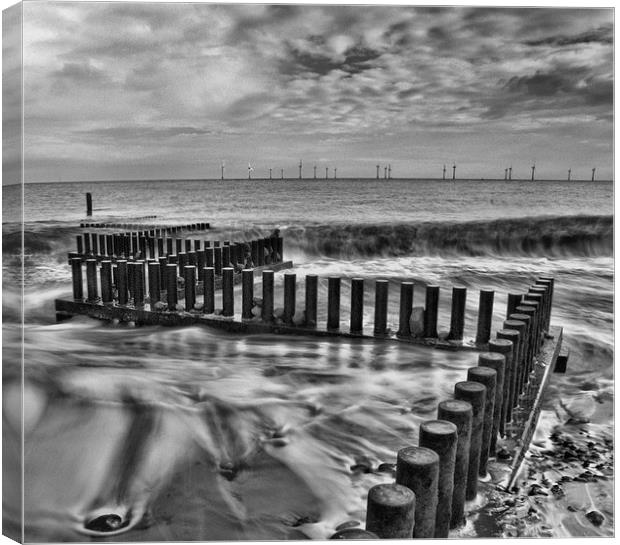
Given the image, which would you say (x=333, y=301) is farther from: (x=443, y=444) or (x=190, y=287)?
(x=443, y=444)

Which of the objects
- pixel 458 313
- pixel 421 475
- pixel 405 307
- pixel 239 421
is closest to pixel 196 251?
pixel 405 307

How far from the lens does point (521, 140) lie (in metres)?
4.75

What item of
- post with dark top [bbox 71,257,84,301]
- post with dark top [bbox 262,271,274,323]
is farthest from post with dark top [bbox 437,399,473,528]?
post with dark top [bbox 71,257,84,301]

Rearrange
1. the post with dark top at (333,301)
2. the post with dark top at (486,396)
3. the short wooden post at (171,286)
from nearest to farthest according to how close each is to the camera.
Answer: the post with dark top at (486,396) < the post with dark top at (333,301) < the short wooden post at (171,286)

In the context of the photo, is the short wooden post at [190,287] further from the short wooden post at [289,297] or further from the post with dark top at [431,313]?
the post with dark top at [431,313]

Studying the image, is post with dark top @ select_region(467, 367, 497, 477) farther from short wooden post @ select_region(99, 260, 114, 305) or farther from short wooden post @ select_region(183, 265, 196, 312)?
short wooden post @ select_region(99, 260, 114, 305)

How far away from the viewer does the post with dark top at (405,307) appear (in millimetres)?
3988

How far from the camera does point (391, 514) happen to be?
138 cm

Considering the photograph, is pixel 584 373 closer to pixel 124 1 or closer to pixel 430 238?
pixel 124 1

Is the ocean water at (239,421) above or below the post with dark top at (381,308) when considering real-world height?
below

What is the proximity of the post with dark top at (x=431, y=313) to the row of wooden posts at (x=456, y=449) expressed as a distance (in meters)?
0.63

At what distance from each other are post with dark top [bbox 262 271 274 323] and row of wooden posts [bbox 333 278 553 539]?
181 cm

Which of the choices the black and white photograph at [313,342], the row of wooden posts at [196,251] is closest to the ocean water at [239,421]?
the black and white photograph at [313,342]

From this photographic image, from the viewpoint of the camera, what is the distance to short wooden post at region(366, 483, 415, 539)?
1.38m
